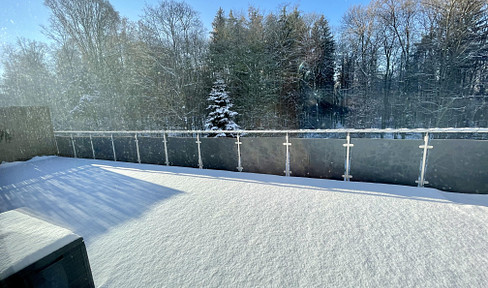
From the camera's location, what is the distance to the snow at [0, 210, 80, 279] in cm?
87

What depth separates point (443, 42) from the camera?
33.0 ft

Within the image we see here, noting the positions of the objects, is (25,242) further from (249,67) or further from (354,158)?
(249,67)

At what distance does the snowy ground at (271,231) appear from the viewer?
4.75 feet

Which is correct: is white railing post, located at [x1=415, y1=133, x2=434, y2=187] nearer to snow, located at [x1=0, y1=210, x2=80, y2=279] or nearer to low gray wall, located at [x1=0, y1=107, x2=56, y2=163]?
snow, located at [x1=0, y1=210, x2=80, y2=279]

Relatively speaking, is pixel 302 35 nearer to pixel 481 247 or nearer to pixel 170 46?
pixel 170 46

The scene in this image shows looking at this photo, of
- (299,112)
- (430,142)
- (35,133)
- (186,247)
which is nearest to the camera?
(186,247)

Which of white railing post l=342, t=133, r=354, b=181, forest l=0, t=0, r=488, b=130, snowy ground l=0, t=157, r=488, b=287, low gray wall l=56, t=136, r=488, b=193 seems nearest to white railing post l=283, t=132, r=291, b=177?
low gray wall l=56, t=136, r=488, b=193

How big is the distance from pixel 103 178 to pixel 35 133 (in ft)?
15.7

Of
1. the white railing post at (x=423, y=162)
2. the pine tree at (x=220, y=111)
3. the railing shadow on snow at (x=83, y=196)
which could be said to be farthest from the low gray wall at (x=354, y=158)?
the pine tree at (x=220, y=111)

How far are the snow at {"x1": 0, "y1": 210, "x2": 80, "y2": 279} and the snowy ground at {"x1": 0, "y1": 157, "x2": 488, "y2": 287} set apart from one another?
0.55m

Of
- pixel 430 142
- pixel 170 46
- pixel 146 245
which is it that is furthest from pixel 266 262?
pixel 170 46

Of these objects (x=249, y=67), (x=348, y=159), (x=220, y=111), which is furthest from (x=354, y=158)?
(x=249, y=67)

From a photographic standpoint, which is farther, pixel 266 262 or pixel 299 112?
pixel 299 112

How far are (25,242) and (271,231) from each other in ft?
5.53
